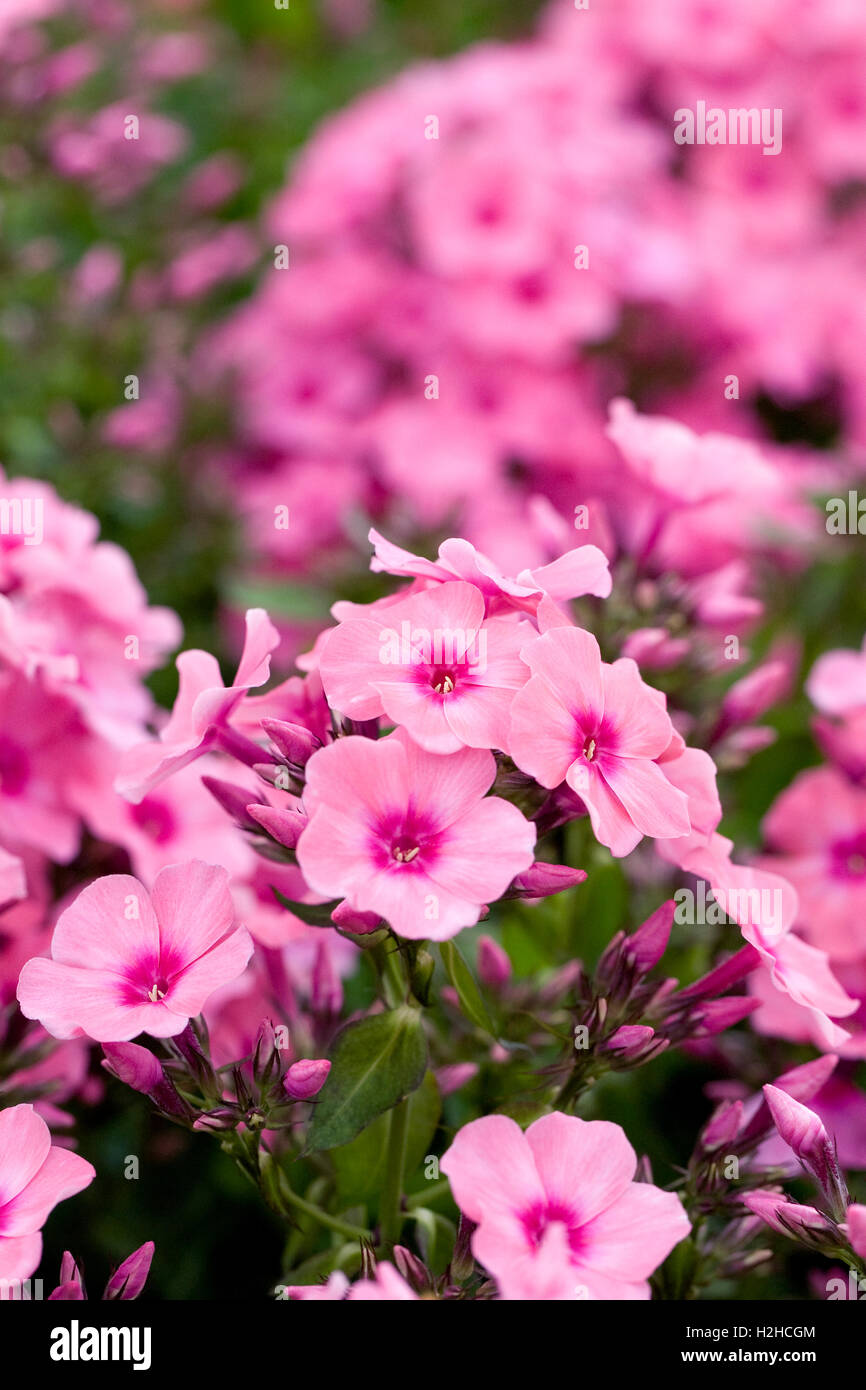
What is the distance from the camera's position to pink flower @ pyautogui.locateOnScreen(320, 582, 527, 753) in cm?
84

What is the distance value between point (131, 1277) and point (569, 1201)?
29cm

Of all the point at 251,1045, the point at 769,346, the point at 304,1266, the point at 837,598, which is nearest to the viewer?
the point at 304,1266

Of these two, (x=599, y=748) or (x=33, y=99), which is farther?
(x=33, y=99)

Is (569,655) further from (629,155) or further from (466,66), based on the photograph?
(466,66)

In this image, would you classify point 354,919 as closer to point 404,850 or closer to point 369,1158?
point 404,850

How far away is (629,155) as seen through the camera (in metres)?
2.12

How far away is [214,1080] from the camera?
886 mm

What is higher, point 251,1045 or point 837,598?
point 837,598

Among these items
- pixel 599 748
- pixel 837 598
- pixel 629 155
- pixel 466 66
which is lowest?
pixel 599 748

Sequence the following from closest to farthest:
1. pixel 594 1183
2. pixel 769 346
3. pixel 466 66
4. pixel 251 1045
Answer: pixel 594 1183, pixel 251 1045, pixel 769 346, pixel 466 66

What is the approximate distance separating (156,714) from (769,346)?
1225 mm
